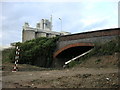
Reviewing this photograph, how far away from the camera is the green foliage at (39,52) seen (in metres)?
25.2

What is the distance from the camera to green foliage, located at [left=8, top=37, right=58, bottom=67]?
2520cm

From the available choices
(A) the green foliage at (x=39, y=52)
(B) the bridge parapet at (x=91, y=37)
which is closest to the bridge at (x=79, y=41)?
(B) the bridge parapet at (x=91, y=37)

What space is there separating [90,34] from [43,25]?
33.3 meters

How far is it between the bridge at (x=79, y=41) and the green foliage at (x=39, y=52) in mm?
674

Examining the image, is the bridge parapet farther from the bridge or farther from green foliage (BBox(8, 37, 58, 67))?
green foliage (BBox(8, 37, 58, 67))

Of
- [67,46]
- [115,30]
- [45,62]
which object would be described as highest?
[115,30]

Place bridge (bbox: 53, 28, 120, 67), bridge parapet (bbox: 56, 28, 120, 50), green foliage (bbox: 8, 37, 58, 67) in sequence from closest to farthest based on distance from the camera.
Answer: bridge parapet (bbox: 56, 28, 120, 50) < bridge (bbox: 53, 28, 120, 67) < green foliage (bbox: 8, 37, 58, 67)

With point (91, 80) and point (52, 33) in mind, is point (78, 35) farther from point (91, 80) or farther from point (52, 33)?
point (52, 33)

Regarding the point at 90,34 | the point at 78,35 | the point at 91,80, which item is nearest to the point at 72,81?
the point at 91,80

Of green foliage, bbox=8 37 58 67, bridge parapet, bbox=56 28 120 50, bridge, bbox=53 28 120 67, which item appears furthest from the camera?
green foliage, bbox=8 37 58 67

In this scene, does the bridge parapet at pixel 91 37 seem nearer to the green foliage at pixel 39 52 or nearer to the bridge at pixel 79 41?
the bridge at pixel 79 41

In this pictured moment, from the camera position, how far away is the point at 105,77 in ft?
21.2

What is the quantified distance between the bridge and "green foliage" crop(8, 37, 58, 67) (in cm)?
67

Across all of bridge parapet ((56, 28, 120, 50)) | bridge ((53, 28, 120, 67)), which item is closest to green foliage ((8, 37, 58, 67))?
bridge ((53, 28, 120, 67))
